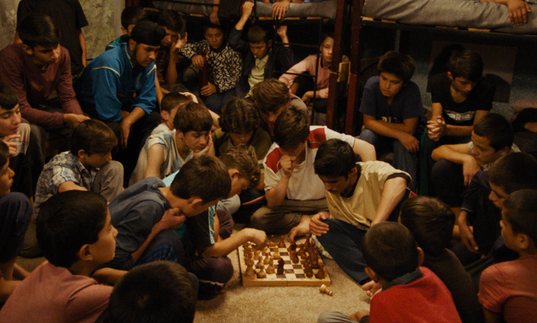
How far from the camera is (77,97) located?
4148mm

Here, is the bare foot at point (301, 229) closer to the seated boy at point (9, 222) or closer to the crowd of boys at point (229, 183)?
the crowd of boys at point (229, 183)

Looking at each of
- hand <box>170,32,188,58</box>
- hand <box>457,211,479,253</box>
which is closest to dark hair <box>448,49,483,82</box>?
hand <box>457,211,479,253</box>

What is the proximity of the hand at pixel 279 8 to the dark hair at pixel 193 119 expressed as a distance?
6.31 ft

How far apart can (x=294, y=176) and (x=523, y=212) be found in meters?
1.67

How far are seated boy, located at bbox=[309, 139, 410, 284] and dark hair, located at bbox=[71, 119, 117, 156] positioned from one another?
1.31m

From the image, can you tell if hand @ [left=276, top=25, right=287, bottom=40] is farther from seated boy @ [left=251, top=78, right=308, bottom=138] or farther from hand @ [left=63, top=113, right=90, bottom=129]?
hand @ [left=63, top=113, right=90, bottom=129]

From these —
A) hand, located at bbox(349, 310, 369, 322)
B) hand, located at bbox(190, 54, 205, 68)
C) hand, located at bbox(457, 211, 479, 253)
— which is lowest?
hand, located at bbox(349, 310, 369, 322)

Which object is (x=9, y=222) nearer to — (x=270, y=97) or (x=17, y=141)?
(x=17, y=141)

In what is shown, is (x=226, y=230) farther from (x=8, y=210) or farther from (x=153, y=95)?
(x=153, y=95)

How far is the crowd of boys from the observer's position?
176cm

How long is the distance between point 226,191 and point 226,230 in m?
0.78

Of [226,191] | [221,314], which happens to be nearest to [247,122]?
[226,191]

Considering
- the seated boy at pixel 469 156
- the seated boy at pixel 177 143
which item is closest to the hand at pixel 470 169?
the seated boy at pixel 469 156

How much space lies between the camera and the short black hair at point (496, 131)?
3.05 m
